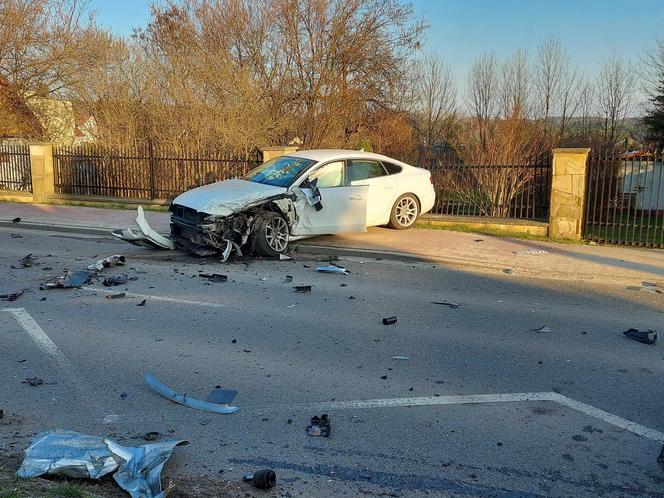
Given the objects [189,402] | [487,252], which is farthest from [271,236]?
[189,402]

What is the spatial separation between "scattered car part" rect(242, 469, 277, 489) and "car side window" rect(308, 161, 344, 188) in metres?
7.60

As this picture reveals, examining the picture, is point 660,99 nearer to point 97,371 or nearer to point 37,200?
point 37,200

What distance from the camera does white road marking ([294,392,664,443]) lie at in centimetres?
445

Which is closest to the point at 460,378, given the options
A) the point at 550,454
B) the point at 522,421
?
the point at 522,421

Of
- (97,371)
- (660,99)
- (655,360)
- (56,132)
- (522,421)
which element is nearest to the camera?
(522,421)

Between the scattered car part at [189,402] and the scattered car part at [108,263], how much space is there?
4525 mm

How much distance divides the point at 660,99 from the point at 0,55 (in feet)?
84.2

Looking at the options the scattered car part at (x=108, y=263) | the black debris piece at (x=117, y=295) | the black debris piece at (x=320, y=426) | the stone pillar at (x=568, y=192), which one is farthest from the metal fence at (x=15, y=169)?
the black debris piece at (x=320, y=426)

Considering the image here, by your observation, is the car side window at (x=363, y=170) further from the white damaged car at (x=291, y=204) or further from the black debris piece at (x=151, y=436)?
the black debris piece at (x=151, y=436)

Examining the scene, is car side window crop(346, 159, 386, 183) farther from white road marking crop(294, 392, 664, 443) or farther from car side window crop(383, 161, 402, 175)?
white road marking crop(294, 392, 664, 443)

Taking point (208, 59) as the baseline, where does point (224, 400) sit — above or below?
below

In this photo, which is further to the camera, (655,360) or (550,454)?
(655,360)

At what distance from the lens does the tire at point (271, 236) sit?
993 cm

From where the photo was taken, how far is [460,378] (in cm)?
517
